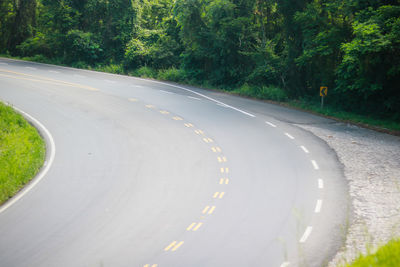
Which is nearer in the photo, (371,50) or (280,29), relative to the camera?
(371,50)

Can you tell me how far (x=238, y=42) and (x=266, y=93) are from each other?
588 cm

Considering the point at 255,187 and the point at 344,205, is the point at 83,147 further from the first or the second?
the point at 344,205

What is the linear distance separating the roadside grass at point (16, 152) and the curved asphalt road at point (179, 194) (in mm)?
622

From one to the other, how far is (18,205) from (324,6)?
2069cm

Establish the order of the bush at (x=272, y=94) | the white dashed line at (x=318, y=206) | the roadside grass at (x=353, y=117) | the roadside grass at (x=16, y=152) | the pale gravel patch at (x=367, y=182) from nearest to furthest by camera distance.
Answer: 1. the pale gravel patch at (x=367, y=182)
2. the white dashed line at (x=318, y=206)
3. the roadside grass at (x=16, y=152)
4. the roadside grass at (x=353, y=117)
5. the bush at (x=272, y=94)

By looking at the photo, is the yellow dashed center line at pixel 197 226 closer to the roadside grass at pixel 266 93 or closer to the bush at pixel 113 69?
the roadside grass at pixel 266 93

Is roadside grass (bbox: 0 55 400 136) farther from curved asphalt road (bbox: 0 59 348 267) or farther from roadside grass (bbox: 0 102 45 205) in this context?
roadside grass (bbox: 0 102 45 205)

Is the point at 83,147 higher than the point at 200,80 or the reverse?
the reverse

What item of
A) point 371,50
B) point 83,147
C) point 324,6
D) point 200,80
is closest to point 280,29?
point 324,6

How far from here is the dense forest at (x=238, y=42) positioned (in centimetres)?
1933

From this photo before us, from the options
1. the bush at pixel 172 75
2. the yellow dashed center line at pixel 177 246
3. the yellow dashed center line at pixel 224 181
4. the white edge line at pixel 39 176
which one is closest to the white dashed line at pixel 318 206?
the yellow dashed center line at pixel 224 181

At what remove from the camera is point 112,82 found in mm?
29984

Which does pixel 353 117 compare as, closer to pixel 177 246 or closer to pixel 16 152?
pixel 177 246

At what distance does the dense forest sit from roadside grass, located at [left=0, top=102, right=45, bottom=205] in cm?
1495
